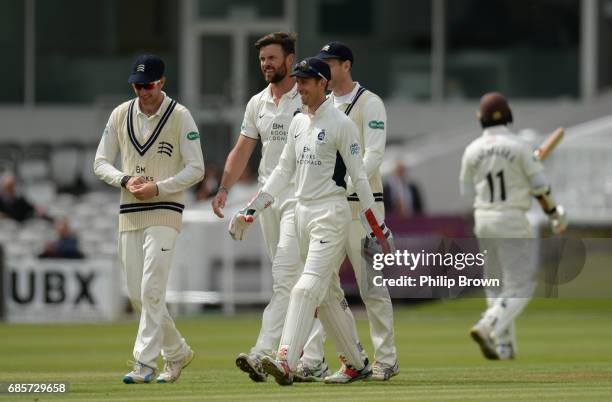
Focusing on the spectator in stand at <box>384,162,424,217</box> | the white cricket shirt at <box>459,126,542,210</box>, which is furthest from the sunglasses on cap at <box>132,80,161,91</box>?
the spectator in stand at <box>384,162,424,217</box>

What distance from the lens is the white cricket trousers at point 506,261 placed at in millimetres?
14664

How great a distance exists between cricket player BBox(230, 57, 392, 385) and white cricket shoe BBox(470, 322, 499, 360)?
3.46 meters

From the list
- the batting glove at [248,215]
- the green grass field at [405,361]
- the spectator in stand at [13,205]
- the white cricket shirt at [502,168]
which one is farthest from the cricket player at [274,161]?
the spectator in stand at [13,205]

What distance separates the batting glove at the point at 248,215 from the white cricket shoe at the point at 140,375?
3.79 feet

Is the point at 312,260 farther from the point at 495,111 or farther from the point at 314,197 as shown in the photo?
the point at 495,111

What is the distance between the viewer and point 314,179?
1122 cm

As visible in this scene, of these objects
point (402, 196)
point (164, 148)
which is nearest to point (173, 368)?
point (164, 148)

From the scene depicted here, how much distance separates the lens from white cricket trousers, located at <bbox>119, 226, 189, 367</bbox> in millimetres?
11680

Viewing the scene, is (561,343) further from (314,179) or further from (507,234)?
(314,179)

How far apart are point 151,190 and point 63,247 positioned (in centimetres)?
1159

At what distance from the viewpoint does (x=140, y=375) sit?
38.4ft

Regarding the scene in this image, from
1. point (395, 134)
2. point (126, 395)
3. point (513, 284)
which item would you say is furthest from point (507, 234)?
point (395, 134)

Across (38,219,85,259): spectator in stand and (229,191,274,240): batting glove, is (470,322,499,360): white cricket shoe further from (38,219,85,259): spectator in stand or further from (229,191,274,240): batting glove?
(38,219,85,259): spectator in stand

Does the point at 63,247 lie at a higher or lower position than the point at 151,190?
lower
